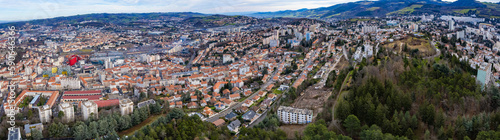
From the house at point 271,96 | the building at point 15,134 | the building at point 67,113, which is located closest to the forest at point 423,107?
the house at point 271,96

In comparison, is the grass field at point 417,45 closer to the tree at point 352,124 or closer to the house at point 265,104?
the house at point 265,104

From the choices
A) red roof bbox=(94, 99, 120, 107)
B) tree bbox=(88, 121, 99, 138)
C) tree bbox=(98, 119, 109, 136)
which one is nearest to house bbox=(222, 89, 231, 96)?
red roof bbox=(94, 99, 120, 107)

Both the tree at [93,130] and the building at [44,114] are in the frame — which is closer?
the tree at [93,130]

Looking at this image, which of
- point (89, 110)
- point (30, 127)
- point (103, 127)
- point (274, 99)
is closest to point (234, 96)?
point (274, 99)

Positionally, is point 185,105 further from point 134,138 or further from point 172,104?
point 134,138

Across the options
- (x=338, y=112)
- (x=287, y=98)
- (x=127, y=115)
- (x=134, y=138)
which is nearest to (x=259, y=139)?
(x=338, y=112)

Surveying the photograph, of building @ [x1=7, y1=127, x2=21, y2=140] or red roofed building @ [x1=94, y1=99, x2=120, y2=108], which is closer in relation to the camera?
building @ [x1=7, y1=127, x2=21, y2=140]

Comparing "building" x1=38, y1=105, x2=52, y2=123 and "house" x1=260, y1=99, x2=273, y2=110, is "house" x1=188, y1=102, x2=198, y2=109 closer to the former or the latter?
"house" x1=260, y1=99, x2=273, y2=110
